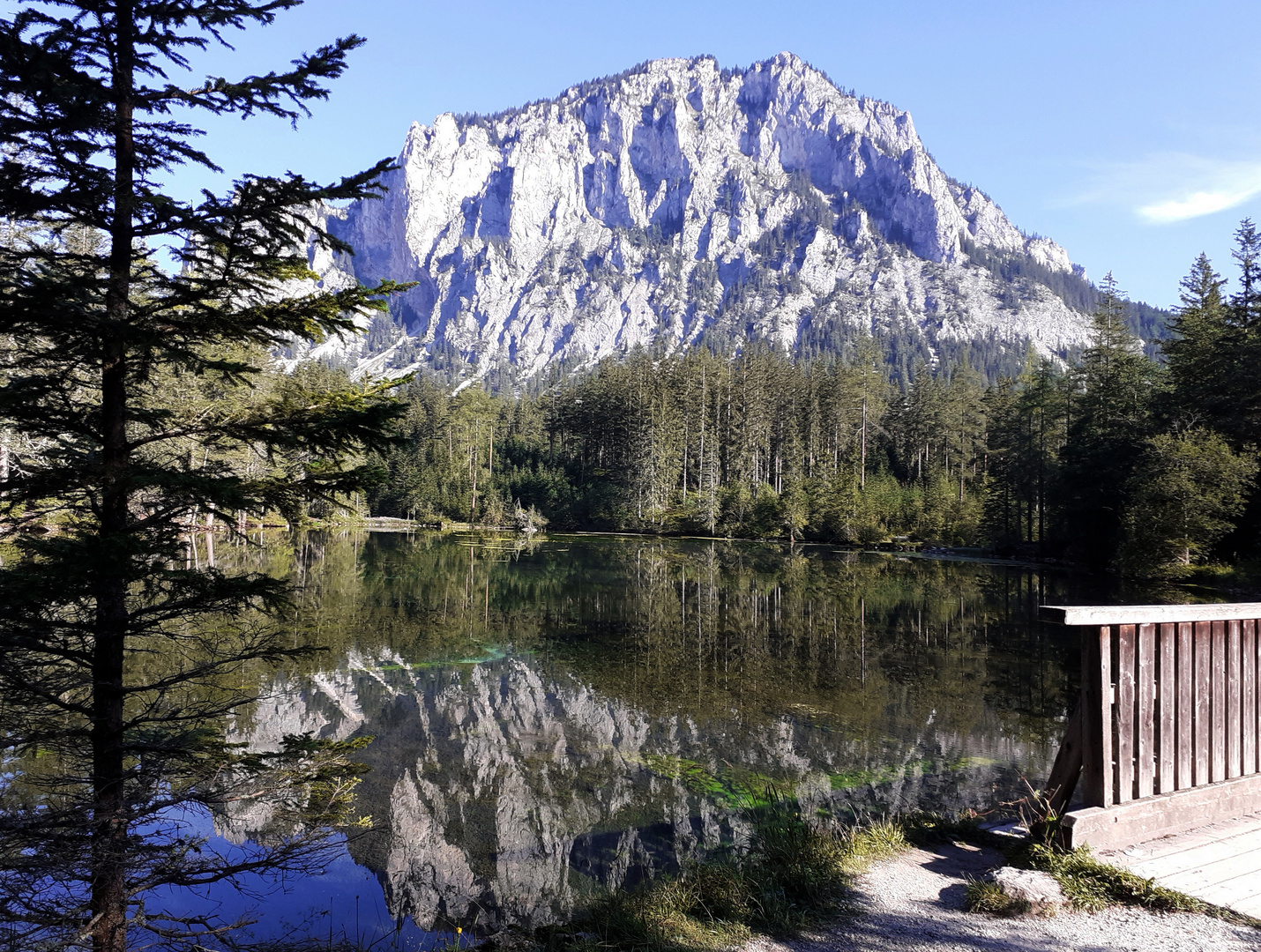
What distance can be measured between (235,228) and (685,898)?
5.57 metres

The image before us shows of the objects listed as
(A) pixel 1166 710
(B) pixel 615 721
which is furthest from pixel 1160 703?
(B) pixel 615 721

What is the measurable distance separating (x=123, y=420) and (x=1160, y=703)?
300 inches

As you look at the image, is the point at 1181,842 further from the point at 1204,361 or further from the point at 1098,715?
the point at 1204,361

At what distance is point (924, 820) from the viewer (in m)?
6.79

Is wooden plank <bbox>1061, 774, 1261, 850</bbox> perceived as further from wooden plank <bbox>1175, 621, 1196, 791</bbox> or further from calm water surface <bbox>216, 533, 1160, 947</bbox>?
calm water surface <bbox>216, 533, 1160, 947</bbox>

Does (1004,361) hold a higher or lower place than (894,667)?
higher

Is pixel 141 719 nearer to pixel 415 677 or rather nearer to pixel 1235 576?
pixel 415 677

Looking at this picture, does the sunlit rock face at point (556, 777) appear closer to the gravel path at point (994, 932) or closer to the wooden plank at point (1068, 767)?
the gravel path at point (994, 932)

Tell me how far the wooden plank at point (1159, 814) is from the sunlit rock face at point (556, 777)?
3.38m

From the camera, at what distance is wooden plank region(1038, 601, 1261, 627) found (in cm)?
488

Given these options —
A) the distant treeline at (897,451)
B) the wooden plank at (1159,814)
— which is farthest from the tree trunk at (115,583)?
the distant treeline at (897,451)

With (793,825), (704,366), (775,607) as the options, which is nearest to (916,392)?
(704,366)

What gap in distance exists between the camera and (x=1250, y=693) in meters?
5.95

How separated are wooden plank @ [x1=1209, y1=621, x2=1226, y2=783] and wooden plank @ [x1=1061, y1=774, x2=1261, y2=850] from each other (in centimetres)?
11
